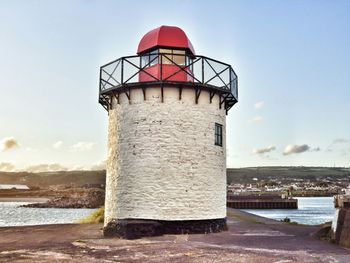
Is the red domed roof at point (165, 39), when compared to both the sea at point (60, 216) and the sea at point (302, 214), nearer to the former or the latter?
the sea at point (60, 216)

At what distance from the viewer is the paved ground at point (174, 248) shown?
11.1 meters

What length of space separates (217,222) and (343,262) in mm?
7221

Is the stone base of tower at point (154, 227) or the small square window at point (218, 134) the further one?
the small square window at point (218, 134)

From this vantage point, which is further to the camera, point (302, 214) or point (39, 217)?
point (302, 214)

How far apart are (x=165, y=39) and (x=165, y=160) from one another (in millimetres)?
5129

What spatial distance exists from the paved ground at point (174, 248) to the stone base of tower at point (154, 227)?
18.8 inches

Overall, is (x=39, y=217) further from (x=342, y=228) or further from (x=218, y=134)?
(x=342, y=228)

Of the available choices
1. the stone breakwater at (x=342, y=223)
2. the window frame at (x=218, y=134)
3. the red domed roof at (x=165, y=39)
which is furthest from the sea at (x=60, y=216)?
the stone breakwater at (x=342, y=223)

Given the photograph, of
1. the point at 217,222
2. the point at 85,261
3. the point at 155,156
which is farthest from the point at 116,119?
the point at 85,261

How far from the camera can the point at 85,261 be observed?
1065cm

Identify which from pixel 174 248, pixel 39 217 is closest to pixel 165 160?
pixel 174 248

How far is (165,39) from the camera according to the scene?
679 inches

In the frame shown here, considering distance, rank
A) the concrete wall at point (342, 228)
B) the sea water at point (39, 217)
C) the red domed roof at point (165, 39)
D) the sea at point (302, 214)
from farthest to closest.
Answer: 1. the sea at point (302, 214)
2. the sea water at point (39, 217)
3. the red domed roof at point (165, 39)
4. the concrete wall at point (342, 228)

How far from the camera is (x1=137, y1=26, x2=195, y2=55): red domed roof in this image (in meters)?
17.2
